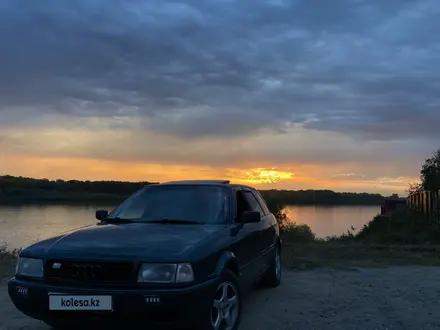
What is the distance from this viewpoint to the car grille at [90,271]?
15.4ft

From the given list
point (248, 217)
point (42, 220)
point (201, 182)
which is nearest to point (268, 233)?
point (201, 182)

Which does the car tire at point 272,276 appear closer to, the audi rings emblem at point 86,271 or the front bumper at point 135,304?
the front bumper at point 135,304

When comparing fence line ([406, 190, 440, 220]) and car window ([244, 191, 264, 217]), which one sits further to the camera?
fence line ([406, 190, 440, 220])

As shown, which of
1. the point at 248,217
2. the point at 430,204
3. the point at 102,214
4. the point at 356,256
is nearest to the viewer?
the point at 248,217

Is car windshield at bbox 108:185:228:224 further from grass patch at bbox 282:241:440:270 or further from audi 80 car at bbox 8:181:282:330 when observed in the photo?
grass patch at bbox 282:241:440:270

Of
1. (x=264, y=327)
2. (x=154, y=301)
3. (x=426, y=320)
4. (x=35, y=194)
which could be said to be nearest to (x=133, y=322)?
(x=154, y=301)

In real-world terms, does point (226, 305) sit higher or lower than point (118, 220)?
lower

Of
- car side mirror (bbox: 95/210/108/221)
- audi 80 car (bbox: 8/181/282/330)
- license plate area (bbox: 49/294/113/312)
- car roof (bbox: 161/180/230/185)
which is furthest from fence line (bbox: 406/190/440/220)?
license plate area (bbox: 49/294/113/312)

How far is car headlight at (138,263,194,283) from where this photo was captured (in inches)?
183

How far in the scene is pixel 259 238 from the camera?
7.09 metres

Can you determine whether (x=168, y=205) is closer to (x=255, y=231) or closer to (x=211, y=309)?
(x=255, y=231)

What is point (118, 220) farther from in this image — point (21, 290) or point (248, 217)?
point (21, 290)

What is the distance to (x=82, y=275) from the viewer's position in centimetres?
477

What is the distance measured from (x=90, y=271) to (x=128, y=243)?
44 centimetres
